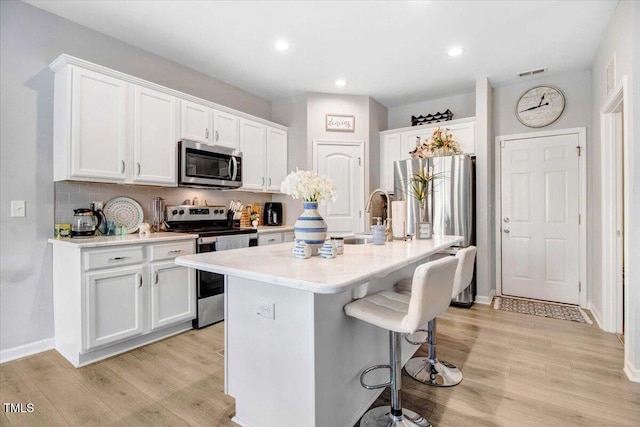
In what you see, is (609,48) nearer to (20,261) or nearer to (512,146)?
(512,146)

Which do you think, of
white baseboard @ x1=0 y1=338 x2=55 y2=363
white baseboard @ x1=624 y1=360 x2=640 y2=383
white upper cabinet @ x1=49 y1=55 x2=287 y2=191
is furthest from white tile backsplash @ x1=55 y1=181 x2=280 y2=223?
white baseboard @ x1=624 y1=360 x2=640 y2=383

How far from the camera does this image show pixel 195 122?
133 inches

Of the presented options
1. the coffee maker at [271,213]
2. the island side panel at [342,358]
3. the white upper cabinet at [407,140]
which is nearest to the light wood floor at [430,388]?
the island side panel at [342,358]

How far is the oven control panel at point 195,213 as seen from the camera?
3209mm

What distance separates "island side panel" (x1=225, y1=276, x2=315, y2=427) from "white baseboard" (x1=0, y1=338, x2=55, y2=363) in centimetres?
191

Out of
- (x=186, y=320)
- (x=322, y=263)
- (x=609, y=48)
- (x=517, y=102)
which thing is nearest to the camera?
(x=322, y=263)

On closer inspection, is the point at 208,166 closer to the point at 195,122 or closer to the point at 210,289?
the point at 195,122

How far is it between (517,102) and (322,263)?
3947 millimetres

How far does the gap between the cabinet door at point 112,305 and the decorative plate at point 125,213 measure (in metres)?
0.66

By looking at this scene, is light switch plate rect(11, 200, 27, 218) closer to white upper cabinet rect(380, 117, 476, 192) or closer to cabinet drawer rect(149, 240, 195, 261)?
cabinet drawer rect(149, 240, 195, 261)

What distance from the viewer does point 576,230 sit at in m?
3.79

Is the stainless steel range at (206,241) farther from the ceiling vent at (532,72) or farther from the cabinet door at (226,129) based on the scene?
the ceiling vent at (532,72)

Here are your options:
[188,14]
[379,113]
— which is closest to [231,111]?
[188,14]

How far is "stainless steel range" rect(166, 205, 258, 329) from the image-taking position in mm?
3125
